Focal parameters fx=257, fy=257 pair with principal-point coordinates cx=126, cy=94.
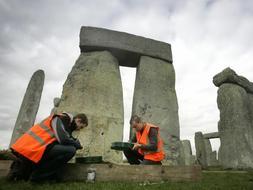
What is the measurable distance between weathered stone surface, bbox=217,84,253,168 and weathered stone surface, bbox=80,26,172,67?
9.66ft

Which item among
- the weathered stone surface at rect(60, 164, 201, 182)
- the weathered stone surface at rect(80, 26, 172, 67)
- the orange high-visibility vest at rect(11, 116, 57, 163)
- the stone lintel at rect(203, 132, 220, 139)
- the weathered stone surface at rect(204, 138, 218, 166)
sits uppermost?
the weathered stone surface at rect(80, 26, 172, 67)

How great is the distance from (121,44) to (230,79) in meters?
4.31

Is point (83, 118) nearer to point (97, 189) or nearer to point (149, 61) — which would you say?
point (97, 189)

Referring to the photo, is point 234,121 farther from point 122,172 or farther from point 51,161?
point 51,161

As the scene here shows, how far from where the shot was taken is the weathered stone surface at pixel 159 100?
20.0 ft

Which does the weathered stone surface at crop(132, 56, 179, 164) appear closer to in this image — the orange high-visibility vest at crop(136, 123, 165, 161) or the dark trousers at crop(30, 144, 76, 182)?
the orange high-visibility vest at crop(136, 123, 165, 161)

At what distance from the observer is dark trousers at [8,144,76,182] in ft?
11.1

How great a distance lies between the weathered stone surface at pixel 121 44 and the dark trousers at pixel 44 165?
3.45m

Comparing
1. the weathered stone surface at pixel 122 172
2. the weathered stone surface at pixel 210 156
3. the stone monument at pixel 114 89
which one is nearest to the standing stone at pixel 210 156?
the weathered stone surface at pixel 210 156

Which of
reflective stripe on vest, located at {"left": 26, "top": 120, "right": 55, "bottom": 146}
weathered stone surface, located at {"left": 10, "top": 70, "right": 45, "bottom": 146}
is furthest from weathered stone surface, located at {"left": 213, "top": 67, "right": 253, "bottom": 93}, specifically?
reflective stripe on vest, located at {"left": 26, "top": 120, "right": 55, "bottom": 146}

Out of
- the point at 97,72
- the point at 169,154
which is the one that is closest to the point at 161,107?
the point at 169,154

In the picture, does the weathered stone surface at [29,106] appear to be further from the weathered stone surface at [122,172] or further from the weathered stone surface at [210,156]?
the weathered stone surface at [210,156]

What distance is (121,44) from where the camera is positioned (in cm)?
643

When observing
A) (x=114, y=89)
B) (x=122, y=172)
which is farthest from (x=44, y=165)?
(x=114, y=89)
